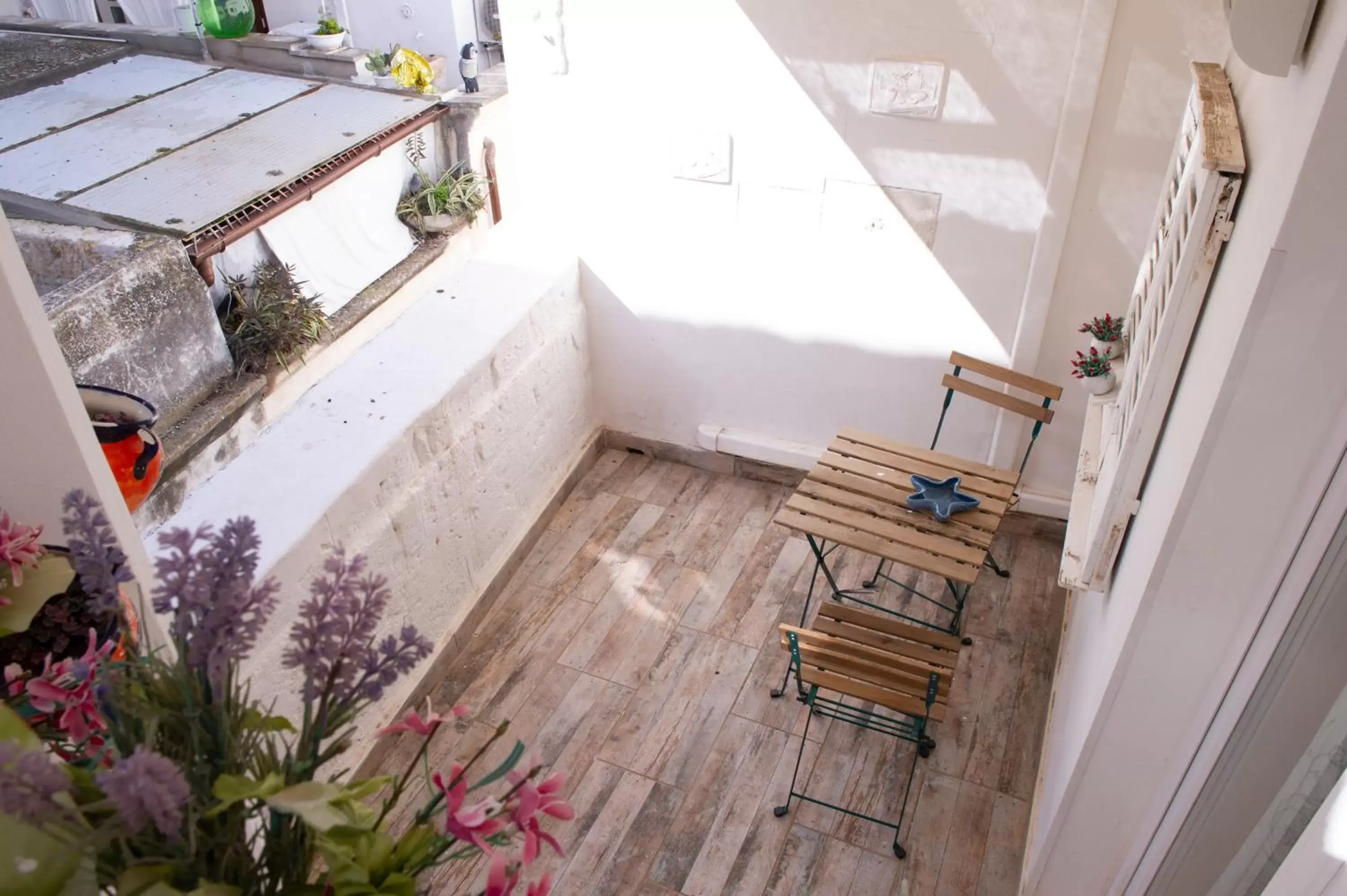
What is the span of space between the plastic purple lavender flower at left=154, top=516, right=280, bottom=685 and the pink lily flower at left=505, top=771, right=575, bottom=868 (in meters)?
0.25

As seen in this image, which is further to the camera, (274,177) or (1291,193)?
(274,177)

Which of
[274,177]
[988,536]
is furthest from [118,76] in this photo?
[988,536]

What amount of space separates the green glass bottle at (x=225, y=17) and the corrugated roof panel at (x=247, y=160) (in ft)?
2.06

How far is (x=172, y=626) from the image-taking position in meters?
0.81

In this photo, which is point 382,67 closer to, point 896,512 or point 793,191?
point 793,191

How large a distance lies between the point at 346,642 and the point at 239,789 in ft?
0.42

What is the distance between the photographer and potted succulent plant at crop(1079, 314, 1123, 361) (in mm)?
3107

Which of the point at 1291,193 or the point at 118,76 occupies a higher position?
the point at 1291,193

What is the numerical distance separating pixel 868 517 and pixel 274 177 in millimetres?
2120

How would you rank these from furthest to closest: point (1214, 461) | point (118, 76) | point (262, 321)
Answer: point (118, 76), point (262, 321), point (1214, 461)

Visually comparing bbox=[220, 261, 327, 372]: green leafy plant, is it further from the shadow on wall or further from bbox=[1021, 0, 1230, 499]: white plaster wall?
bbox=[1021, 0, 1230, 499]: white plaster wall

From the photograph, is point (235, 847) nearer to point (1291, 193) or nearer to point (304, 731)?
point (304, 731)

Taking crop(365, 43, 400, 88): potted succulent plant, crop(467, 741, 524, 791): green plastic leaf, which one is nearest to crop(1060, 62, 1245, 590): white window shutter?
crop(467, 741, 524, 791): green plastic leaf

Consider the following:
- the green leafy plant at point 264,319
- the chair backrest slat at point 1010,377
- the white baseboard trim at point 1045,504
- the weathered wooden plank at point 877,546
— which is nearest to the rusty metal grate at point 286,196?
the green leafy plant at point 264,319
